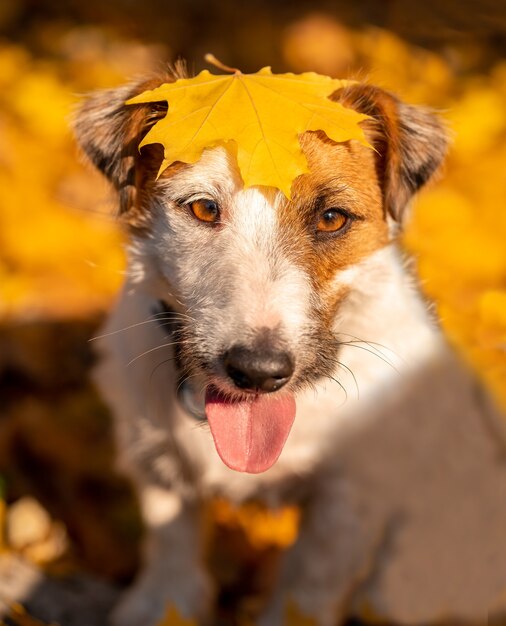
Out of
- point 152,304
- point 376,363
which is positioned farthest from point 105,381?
point 376,363

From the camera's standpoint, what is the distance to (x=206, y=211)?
2361mm

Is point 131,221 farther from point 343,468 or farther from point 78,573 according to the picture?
point 78,573

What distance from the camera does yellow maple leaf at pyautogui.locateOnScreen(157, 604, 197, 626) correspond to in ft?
10.5

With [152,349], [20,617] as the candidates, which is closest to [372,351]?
[152,349]

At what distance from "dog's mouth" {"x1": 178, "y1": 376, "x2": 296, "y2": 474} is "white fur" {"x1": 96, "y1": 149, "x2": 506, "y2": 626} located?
0.16 metres

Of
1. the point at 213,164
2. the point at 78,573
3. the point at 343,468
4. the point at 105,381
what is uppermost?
the point at 213,164

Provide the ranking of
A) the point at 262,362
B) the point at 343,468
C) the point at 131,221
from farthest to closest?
1. the point at 343,468
2. the point at 131,221
3. the point at 262,362

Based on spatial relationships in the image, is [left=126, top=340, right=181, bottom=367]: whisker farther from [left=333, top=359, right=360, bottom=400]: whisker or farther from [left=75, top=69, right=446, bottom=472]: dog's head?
[left=333, top=359, right=360, bottom=400]: whisker

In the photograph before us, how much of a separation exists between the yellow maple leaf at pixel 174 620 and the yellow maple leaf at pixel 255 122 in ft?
6.41

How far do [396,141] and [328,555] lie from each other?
5.30 ft

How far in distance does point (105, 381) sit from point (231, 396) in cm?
93

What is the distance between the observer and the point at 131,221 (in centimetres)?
262

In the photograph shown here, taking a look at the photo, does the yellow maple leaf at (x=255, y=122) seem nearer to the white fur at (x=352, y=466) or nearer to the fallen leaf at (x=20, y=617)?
the white fur at (x=352, y=466)

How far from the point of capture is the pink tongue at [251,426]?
94.4 inches
